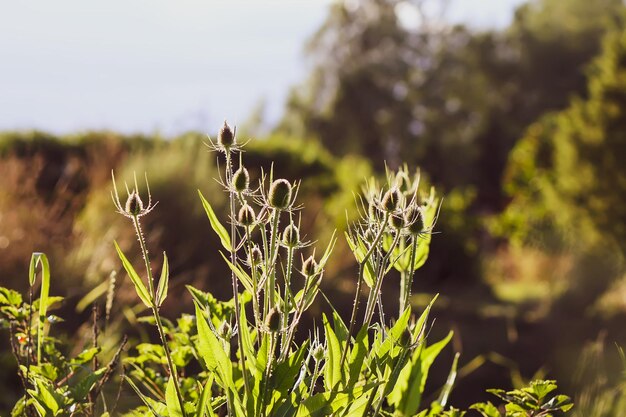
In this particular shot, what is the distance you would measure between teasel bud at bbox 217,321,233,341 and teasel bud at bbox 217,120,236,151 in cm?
34

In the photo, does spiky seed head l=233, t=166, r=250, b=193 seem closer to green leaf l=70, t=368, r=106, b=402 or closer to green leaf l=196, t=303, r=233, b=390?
green leaf l=196, t=303, r=233, b=390

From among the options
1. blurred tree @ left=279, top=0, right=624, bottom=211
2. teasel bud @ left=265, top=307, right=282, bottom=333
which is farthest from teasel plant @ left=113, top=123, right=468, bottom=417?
blurred tree @ left=279, top=0, right=624, bottom=211

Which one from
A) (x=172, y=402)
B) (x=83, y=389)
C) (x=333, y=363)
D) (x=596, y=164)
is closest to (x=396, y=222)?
(x=333, y=363)

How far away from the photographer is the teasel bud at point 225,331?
1569mm

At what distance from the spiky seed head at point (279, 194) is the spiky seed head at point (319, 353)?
339mm

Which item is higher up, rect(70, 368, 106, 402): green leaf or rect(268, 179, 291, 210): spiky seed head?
rect(268, 179, 291, 210): spiky seed head

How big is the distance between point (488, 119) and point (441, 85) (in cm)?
240

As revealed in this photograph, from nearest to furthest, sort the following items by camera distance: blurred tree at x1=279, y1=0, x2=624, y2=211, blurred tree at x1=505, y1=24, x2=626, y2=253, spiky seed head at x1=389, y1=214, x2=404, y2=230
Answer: spiky seed head at x1=389, y1=214, x2=404, y2=230
blurred tree at x1=505, y1=24, x2=626, y2=253
blurred tree at x1=279, y1=0, x2=624, y2=211

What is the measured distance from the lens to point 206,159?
837cm

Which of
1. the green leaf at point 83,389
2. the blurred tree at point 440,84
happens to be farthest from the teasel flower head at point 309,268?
the blurred tree at point 440,84

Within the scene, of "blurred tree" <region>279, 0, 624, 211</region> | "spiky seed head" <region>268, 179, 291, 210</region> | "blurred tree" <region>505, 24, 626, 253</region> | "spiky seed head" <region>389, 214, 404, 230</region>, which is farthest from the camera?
"blurred tree" <region>279, 0, 624, 211</region>

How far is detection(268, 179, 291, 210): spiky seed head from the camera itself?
4.49 ft

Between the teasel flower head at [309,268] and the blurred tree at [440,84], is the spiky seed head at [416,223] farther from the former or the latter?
the blurred tree at [440,84]

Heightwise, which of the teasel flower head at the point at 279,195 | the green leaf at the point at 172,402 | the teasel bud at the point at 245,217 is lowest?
the green leaf at the point at 172,402
